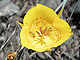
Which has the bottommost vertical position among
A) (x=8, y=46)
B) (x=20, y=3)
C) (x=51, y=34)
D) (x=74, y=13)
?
(x=8, y=46)

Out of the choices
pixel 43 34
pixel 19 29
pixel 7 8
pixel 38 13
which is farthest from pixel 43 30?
pixel 7 8

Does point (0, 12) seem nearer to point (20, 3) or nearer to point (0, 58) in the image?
point (20, 3)

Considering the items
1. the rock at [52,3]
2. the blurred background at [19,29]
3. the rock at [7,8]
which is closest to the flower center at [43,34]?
the blurred background at [19,29]

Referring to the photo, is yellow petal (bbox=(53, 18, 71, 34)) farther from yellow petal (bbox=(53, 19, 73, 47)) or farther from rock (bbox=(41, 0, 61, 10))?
rock (bbox=(41, 0, 61, 10))

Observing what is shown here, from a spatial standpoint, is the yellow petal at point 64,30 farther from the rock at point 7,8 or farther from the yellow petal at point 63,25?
the rock at point 7,8

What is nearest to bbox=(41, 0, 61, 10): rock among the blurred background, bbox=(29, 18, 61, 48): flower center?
the blurred background

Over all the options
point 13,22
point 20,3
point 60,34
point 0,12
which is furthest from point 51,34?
point 0,12
